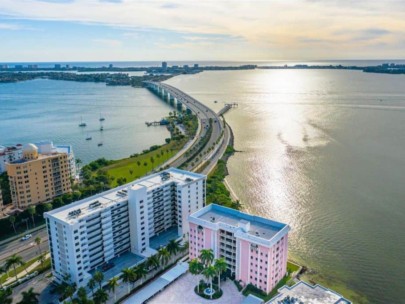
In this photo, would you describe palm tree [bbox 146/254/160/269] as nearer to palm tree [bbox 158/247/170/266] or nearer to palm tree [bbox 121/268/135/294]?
palm tree [bbox 158/247/170/266]

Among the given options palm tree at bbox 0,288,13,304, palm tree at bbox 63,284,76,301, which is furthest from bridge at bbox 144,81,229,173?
palm tree at bbox 0,288,13,304

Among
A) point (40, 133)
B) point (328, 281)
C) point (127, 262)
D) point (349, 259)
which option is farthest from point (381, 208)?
point (40, 133)

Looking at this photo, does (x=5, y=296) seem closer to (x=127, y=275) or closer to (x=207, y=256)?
(x=127, y=275)

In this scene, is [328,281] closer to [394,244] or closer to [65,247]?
[394,244]

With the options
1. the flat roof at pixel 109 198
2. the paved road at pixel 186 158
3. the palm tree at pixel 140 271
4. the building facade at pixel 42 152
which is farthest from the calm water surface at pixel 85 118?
the palm tree at pixel 140 271

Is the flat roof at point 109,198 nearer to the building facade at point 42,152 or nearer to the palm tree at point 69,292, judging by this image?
the palm tree at point 69,292
